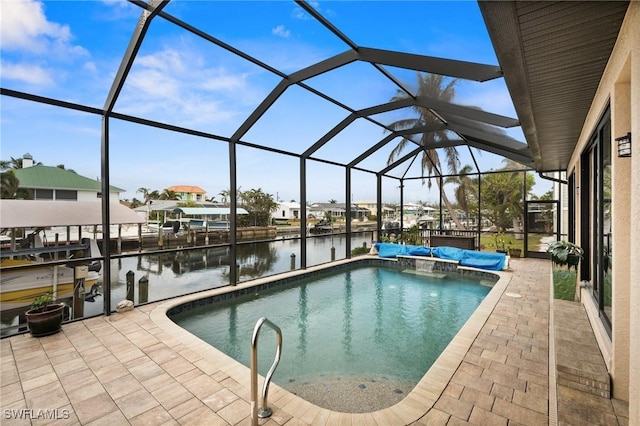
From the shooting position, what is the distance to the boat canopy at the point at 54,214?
481 cm

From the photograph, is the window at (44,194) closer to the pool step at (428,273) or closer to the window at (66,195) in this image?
the window at (66,195)

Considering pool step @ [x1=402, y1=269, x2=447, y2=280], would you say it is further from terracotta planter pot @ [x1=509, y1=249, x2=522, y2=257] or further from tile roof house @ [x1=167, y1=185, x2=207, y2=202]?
tile roof house @ [x1=167, y1=185, x2=207, y2=202]

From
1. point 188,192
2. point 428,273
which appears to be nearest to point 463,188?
point 428,273

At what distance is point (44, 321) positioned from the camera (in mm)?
3854

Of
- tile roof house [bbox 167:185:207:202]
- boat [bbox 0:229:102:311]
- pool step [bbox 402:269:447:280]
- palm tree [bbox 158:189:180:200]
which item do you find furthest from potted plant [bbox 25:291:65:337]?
tile roof house [bbox 167:185:207:202]

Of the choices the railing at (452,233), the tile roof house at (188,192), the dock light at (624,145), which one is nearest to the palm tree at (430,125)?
the railing at (452,233)

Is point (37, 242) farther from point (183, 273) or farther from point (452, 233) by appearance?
point (452, 233)

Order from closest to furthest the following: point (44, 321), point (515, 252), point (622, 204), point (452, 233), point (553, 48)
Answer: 1. point (553, 48)
2. point (622, 204)
3. point (44, 321)
4. point (515, 252)
5. point (452, 233)

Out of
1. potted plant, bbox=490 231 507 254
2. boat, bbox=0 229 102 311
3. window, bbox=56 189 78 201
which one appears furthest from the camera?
potted plant, bbox=490 231 507 254

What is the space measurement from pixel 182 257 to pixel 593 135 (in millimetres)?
16136

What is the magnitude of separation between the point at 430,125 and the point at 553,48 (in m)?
5.62

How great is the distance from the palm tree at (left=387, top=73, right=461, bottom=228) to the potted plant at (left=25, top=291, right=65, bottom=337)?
6.37m

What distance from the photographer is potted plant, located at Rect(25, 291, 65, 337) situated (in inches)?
151

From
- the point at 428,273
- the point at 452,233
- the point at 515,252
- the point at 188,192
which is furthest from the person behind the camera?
the point at 188,192
